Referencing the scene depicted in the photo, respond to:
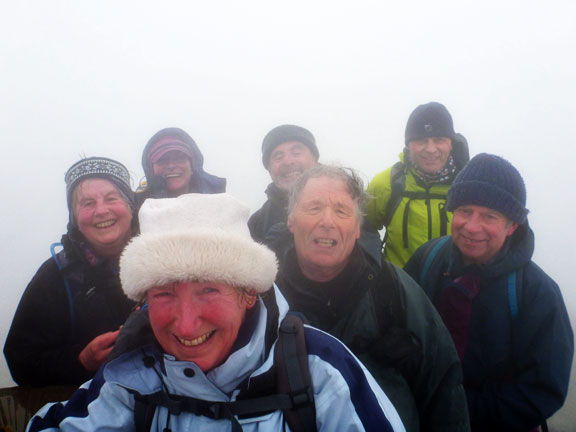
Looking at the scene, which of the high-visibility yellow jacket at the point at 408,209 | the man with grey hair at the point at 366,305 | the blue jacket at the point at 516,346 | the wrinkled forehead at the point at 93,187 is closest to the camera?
the man with grey hair at the point at 366,305

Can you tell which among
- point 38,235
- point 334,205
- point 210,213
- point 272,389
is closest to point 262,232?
point 334,205

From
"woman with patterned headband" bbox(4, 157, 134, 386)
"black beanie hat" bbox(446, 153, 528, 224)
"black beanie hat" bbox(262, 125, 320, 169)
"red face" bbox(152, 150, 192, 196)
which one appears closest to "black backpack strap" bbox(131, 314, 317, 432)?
"woman with patterned headband" bbox(4, 157, 134, 386)

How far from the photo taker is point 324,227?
2.10 meters

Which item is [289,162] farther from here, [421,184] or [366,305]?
[366,305]

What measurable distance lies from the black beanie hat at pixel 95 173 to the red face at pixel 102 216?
0.04 metres

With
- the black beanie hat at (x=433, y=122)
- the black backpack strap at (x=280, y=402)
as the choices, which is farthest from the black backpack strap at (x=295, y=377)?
the black beanie hat at (x=433, y=122)

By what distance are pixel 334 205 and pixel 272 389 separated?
1153mm

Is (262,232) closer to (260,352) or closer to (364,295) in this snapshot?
(364,295)

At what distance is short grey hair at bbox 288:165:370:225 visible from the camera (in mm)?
2270

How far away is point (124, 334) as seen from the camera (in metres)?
1.56

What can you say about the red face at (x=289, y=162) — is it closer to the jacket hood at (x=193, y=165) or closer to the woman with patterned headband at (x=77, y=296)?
the jacket hood at (x=193, y=165)

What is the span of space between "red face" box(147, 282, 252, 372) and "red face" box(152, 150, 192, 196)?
82.0 inches


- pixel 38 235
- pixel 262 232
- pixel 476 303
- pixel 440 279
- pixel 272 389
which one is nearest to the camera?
pixel 272 389

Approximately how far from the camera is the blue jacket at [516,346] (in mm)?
2053
